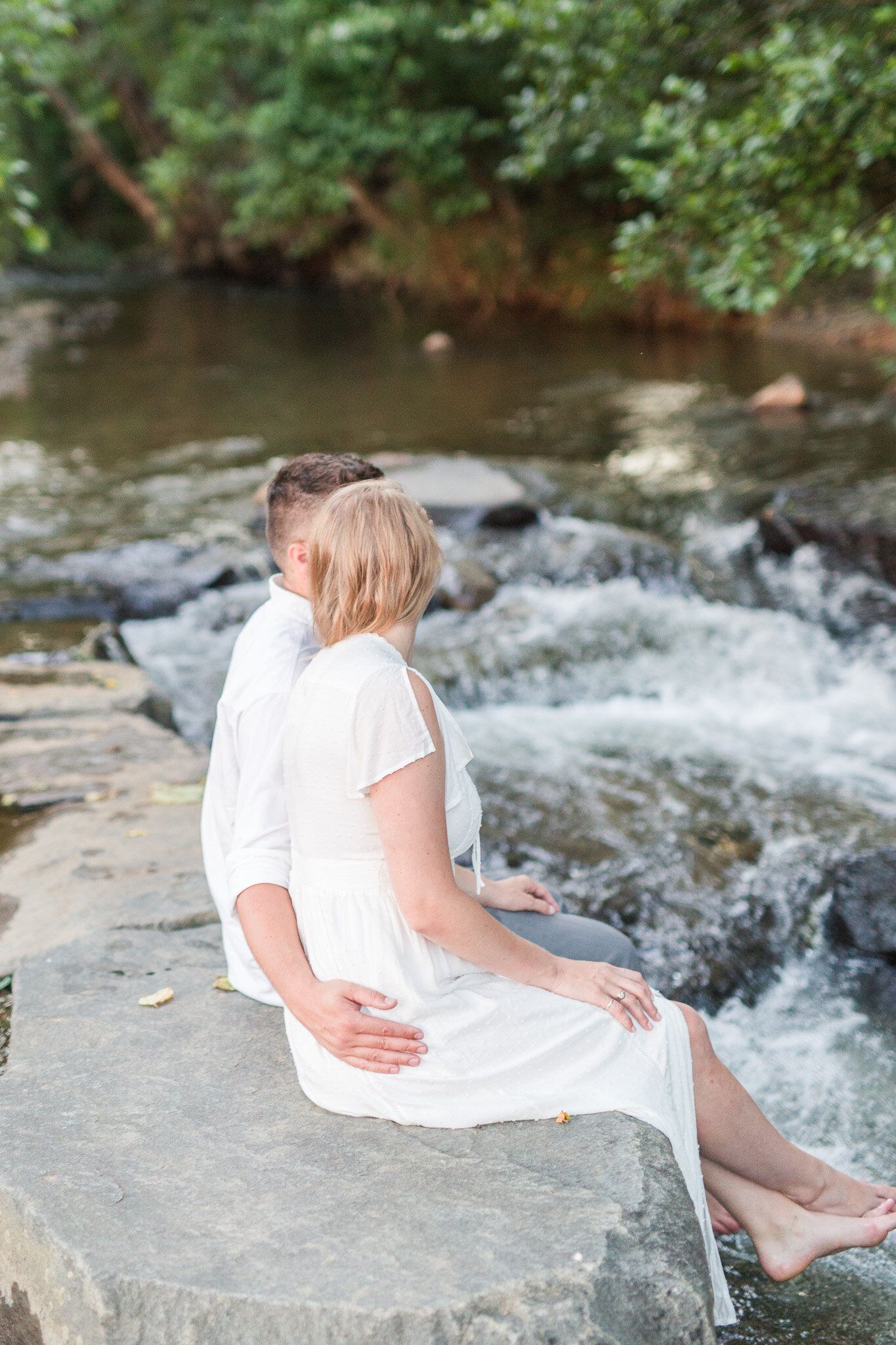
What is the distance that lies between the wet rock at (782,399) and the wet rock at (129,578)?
5967 millimetres

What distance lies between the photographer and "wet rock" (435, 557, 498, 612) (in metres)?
7.33

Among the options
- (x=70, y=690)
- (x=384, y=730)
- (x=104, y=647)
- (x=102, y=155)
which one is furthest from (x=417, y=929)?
(x=102, y=155)

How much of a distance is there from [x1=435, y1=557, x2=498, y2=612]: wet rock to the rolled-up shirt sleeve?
4686 mm

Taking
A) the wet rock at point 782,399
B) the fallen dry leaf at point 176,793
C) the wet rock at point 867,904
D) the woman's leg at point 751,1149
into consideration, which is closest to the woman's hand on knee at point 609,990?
the woman's leg at point 751,1149

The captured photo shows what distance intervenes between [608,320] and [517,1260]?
18.3 metres

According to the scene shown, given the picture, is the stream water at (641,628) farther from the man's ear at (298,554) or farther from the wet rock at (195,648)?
the man's ear at (298,554)

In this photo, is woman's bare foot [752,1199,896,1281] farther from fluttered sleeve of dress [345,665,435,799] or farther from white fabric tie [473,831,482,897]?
fluttered sleeve of dress [345,665,435,799]

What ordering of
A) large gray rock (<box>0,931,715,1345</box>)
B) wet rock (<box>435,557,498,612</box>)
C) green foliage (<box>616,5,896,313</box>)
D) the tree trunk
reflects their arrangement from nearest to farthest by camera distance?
large gray rock (<box>0,931,715,1345</box>)
green foliage (<box>616,5,896,313</box>)
wet rock (<box>435,557,498,612</box>)
the tree trunk

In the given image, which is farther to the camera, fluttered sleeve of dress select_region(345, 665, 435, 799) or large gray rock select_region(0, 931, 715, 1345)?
fluttered sleeve of dress select_region(345, 665, 435, 799)

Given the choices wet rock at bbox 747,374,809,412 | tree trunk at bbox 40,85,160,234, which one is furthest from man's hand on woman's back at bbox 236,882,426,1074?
tree trunk at bbox 40,85,160,234

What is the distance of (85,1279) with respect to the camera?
1.95m

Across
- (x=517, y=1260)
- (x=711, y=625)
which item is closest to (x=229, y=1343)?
(x=517, y=1260)

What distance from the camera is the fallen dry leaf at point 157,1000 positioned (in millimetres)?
2904

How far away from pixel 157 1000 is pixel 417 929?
1.01 m
